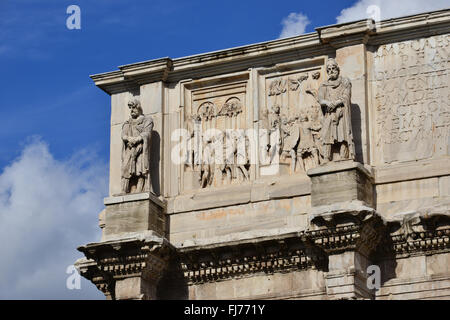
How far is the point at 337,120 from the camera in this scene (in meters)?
24.7

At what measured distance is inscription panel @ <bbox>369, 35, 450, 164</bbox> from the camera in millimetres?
24750

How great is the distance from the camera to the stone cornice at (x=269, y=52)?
2524 cm

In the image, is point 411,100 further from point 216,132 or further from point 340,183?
point 216,132

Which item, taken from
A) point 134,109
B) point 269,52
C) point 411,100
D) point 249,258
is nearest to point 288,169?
point 249,258

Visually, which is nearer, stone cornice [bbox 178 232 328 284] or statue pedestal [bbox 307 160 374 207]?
statue pedestal [bbox 307 160 374 207]

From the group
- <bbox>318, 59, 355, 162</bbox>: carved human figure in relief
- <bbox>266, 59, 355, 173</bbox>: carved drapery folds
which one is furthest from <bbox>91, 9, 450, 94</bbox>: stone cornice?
<bbox>318, 59, 355, 162</bbox>: carved human figure in relief

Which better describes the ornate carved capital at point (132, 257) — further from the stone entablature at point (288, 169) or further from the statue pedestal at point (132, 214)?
the statue pedestal at point (132, 214)

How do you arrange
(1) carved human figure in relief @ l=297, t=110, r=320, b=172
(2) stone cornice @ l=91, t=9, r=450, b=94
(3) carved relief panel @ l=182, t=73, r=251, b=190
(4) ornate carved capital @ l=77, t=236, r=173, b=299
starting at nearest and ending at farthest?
(4) ornate carved capital @ l=77, t=236, r=173, b=299 < (2) stone cornice @ l=91, t=9, r=450, b=94 < (1) carved human figure in relief @ l=297, t=110, r=320, b=172 < (3) carved relief panel @ l=182, t=73, r=251, b=190

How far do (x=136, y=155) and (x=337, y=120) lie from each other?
11.0 ft

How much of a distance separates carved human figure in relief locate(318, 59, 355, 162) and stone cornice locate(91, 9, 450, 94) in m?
0.91

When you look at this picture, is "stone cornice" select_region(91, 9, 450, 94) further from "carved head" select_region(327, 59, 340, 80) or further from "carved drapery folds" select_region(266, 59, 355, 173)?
"carved head" select_region(327, 59, 340, 80)

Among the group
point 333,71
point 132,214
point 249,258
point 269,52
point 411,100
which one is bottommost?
point 249,258

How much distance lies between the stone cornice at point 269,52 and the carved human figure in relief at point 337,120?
35.8 inches
